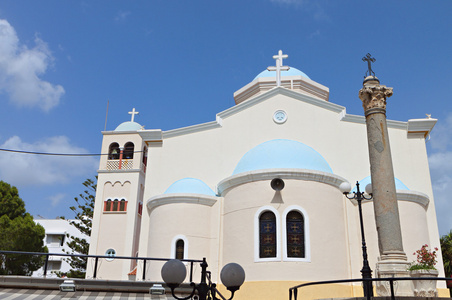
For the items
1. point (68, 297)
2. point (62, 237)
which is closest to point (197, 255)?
point (68, 297)

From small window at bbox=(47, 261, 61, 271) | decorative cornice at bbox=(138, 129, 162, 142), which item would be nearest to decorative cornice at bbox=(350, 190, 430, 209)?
decorative cornice at bbox=(138, 129, 162, 142)

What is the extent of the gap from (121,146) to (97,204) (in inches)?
140

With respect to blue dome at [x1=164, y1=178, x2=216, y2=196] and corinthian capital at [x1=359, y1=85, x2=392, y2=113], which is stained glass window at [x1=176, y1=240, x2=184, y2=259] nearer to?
blue dome at [x1=164, y1=178, x2=216, y2=196]

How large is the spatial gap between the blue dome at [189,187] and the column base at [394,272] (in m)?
8.02

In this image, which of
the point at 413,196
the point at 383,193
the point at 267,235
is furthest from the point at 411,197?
the point at 267,235

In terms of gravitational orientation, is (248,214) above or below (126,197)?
below

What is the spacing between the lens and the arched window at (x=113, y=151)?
24.6m

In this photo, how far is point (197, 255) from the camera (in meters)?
16.0

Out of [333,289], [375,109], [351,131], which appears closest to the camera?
[375,109]

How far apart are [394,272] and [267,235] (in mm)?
5231

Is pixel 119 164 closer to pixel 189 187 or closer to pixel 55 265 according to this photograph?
pixel 189 187

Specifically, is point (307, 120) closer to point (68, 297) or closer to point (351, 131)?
point (351, 131)

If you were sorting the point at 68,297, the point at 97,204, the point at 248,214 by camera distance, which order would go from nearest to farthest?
the point at 68,297
the point at 248,214
the point at 97,204

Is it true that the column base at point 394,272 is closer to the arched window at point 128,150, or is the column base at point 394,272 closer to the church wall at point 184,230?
the church wall at point 184,230
